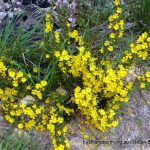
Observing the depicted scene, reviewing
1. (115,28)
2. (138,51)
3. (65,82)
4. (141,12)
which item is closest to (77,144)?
(65,82)

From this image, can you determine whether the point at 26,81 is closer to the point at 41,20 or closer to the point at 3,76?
the point at 3,76

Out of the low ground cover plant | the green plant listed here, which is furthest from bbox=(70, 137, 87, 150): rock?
the green plant

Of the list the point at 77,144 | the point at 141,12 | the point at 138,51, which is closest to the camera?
the point at 77,144

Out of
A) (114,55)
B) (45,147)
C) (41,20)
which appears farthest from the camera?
(41,20)

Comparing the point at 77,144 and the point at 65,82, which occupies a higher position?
the point at 65,82

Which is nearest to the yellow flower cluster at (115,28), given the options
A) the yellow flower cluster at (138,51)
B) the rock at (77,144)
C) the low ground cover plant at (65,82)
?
the low ground cover plant at (65,82)

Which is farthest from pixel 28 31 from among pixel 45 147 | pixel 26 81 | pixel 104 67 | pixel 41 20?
pixel 45 147

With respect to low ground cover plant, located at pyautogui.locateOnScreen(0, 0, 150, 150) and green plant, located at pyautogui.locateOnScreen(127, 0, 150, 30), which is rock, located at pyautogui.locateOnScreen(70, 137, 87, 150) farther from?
green plant, located at pyautogui.locateOnScreen(127, 0, 150, 30)

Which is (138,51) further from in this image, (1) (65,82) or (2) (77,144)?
(2) (77,144)

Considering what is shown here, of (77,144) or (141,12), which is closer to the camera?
(77,144)
